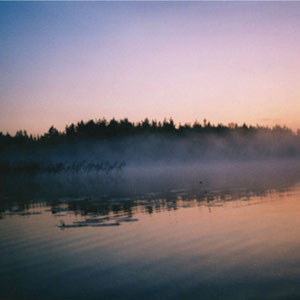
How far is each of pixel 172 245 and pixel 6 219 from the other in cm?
1152

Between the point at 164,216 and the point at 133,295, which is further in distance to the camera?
the point at 164,216

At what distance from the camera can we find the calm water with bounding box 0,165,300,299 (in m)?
7.65

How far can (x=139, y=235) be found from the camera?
12922 mm

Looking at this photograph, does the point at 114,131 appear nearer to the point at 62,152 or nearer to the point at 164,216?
the point at 62,152

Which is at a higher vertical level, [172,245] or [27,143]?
[27,143]

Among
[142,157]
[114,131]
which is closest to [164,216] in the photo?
[142,157]

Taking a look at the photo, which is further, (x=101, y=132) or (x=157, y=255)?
(x=101, y=132)

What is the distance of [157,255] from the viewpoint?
1018cm

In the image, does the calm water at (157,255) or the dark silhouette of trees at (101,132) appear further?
the dark silhouette of trees at (101,132)

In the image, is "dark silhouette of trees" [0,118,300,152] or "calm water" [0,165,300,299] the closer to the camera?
"calm water" [0,165,300,299]

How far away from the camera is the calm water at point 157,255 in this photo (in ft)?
25.1

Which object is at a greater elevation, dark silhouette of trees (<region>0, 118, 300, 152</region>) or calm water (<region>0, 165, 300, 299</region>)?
dark silhouette of trees (<region>0, 118, 300, 152</region>)

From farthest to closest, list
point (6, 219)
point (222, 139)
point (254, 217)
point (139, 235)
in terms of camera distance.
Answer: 1. point (222, 139)
2. point (6, 219)
3. point (254, 217)
4. point (139, 235)

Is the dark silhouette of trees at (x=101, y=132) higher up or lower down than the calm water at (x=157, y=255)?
higher up
